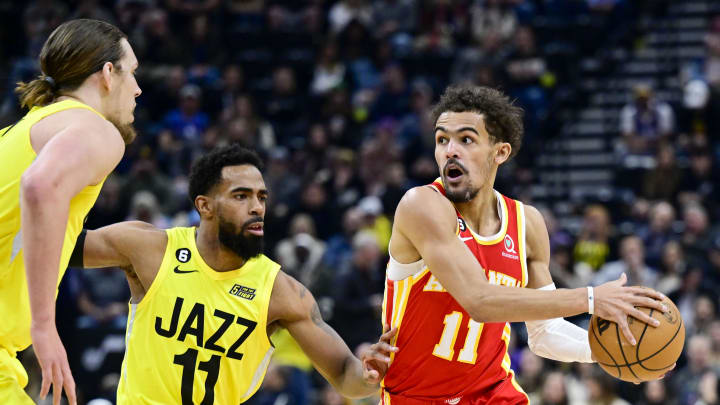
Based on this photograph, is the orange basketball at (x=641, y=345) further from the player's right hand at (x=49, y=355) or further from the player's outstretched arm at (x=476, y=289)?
the player's right hand at (x=49, y=355)

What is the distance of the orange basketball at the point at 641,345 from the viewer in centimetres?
448

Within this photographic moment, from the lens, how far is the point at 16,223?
3.64 m

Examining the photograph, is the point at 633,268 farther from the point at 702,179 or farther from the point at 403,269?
the point at 403,269

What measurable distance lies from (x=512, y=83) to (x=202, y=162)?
9.06 metres

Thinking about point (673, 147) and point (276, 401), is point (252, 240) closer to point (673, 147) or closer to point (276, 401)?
point (276, 401)

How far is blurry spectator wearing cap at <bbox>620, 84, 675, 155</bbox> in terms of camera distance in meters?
13.0

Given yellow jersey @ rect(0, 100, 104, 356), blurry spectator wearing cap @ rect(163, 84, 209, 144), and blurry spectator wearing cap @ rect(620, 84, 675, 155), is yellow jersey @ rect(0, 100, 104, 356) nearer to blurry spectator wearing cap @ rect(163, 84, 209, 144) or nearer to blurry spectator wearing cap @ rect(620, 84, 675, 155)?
blurry spectator wearing cap @ rect(163, 84, 209, 144)

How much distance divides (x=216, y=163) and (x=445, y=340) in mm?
1634

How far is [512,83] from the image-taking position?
13922mm

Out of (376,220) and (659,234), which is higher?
(376,220)

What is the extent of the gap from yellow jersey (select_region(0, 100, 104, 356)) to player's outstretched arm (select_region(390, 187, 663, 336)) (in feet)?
5.40

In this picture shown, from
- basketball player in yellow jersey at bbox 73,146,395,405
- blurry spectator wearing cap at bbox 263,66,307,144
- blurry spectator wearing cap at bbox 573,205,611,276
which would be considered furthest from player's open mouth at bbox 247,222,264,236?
blurry spectator wearing cap at bbox 263,66,307,144

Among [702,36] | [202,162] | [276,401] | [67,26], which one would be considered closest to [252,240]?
[202,162]

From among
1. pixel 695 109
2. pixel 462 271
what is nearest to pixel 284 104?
pixel 695 109
